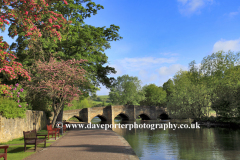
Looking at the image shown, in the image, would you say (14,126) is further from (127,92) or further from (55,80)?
(127,92)

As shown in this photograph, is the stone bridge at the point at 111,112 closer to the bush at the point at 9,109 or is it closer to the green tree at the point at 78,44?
the green tree at the point at 78,44

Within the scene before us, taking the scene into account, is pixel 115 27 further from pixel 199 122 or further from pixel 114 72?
pixel 199 122

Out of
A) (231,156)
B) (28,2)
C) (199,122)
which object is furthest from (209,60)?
(28,2)

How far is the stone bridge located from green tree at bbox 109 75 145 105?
32.4 feet

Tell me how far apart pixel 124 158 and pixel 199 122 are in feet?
109

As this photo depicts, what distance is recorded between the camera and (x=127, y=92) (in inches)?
2926

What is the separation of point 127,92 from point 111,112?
20223 millimetres

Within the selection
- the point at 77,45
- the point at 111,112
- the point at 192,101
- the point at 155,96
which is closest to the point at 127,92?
the point at 155,96

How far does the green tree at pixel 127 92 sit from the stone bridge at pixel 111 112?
9.88 metres

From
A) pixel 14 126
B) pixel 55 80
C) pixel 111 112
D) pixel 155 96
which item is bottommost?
pixel 111 112

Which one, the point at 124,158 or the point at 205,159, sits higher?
the point at 124,158

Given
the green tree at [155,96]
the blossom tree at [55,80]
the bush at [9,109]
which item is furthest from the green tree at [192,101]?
the green tree at [155,96]

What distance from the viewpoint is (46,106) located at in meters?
28.4

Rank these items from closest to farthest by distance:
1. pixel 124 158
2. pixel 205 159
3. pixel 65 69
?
1. pixel 124 158
2. pixel 205 159
3. pixel 65 69
